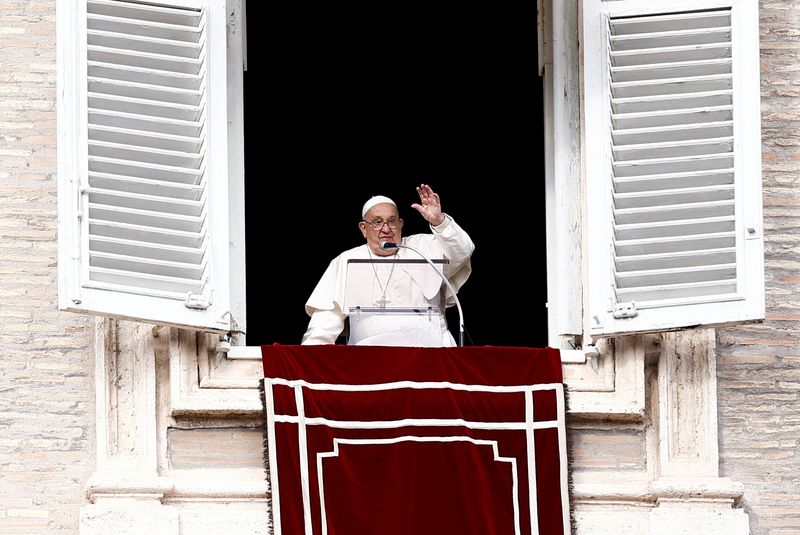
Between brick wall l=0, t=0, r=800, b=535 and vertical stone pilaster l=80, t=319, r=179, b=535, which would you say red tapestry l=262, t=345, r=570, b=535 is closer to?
brick wall l=0, t=0, r=800, b=535

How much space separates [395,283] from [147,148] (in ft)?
3.85

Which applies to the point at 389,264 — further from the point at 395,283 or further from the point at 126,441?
the point at 126,441

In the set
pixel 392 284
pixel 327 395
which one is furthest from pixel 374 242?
pixel 327 395

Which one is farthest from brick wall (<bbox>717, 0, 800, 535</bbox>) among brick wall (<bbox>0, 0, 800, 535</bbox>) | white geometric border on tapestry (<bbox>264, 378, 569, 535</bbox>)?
white geometric border on tapestry (<bbox>264, 378, 569, 535</bbox>)

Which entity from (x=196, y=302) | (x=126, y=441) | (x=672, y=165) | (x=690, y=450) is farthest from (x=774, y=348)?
(x=126, y=441)

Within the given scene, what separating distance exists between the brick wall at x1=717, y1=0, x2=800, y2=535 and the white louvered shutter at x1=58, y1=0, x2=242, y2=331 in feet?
6.44

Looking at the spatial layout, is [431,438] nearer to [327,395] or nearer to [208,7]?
[327,395]

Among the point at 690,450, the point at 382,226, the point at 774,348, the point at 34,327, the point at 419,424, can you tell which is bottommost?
the point at 690,450

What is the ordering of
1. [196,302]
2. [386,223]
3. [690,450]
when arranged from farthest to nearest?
[386,223], [690,450], [196,302]

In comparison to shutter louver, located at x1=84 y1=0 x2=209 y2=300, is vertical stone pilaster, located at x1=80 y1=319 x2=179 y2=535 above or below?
below

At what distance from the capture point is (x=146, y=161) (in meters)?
9.16

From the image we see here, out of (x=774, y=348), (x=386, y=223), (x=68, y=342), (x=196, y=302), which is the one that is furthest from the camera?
(x=386, y=223)

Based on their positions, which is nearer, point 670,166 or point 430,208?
point 670,166

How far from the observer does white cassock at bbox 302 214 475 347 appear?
380 inches
